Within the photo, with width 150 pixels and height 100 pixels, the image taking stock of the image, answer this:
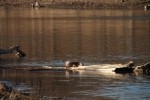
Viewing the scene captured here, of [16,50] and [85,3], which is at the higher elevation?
[85,3]

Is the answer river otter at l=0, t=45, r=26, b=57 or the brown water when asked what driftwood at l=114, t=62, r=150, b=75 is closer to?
the brown water

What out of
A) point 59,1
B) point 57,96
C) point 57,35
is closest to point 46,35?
point 57,35

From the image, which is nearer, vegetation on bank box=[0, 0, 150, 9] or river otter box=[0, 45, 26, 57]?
river otter box=[0, 45, 26, 57]

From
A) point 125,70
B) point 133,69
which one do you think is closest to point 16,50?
point 125,70

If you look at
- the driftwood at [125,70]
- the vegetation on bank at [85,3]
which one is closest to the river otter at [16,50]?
the driftwood at [125,70]

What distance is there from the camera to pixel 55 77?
29219mm

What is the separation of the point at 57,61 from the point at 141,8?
83607mm

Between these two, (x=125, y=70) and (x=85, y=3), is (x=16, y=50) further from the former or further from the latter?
(x=85, y=3)

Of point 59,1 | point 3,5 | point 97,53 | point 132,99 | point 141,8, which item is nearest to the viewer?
point 132,99

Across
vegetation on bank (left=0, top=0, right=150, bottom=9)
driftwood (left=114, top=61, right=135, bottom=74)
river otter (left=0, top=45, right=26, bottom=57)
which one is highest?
vegetation on bank (left=0, top=0, right=150, bottom=9)

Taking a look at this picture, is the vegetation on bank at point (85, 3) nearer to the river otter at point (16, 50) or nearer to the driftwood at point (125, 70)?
the river otter at point (16, 50)

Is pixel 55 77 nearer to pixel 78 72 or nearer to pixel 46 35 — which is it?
pixel 78 72

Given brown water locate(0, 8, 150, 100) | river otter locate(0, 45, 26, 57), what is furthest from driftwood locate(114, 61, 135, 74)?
river otter locate(0, 45, 26, 57)

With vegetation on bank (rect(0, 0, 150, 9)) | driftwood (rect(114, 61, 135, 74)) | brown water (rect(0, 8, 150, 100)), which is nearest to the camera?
brown water (rect(0, 8, 150, 100))
